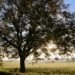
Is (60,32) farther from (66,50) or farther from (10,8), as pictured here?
(10,8)

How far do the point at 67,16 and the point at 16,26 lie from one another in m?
8.01

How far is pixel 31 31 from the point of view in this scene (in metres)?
51.4

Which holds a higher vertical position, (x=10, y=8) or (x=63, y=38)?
(x=10, y=8)

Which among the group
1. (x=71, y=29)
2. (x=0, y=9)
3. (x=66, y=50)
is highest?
(x=0, y=9)

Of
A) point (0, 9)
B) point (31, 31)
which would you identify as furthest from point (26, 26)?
point (0, 9)

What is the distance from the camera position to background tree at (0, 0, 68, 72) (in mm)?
50594

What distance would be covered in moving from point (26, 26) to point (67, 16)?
21.5 feet

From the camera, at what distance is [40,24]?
168 ft

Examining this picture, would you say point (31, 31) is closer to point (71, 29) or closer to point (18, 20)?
point (18, 20)

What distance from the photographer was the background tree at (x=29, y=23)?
5059 centimetres

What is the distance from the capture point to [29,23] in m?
51.3

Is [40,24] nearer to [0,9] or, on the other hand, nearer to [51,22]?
[51,22]

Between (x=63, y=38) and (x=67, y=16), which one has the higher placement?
(x=67, y=16)

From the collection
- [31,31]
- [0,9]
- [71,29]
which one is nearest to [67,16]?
[71,29]
